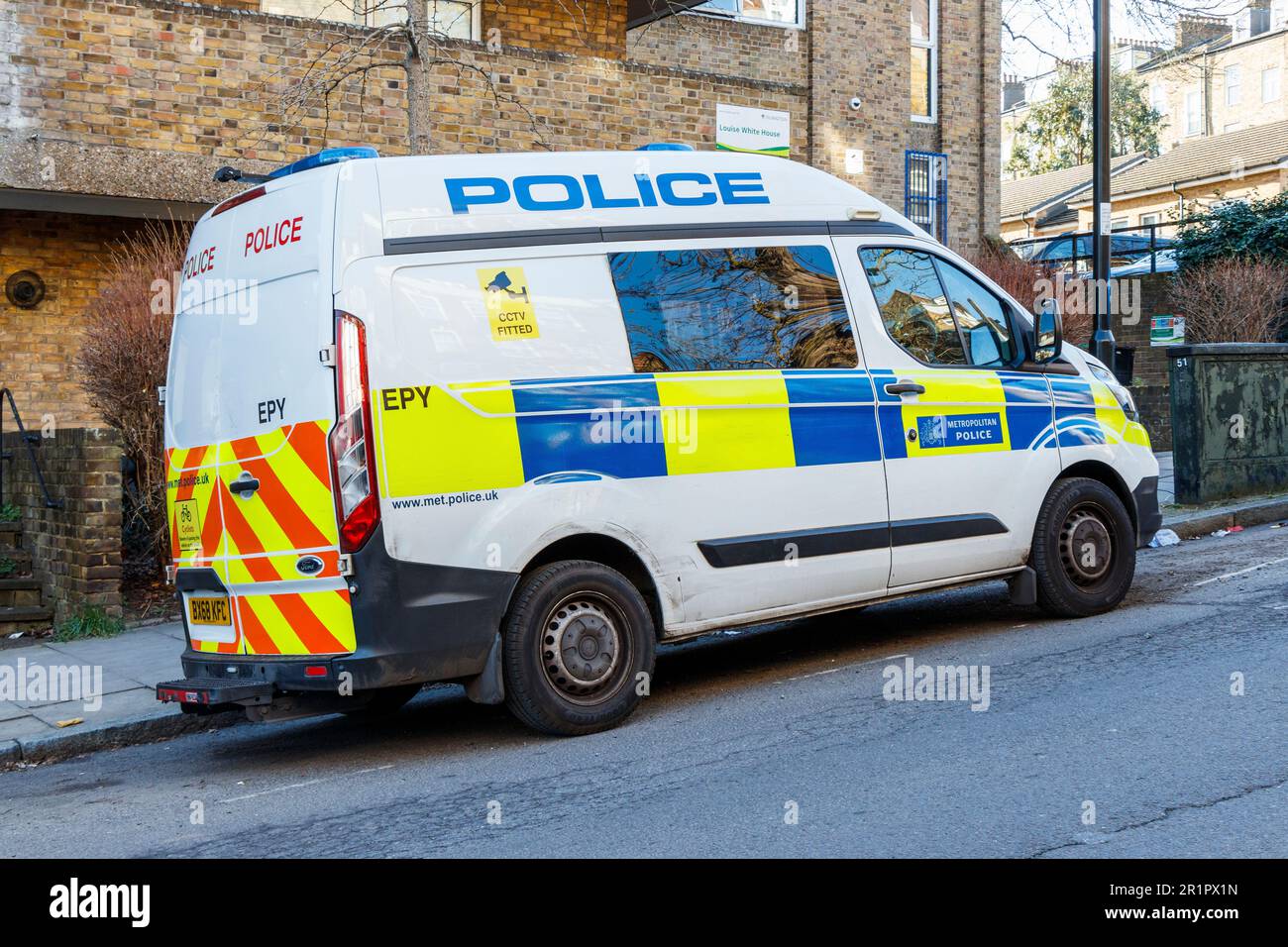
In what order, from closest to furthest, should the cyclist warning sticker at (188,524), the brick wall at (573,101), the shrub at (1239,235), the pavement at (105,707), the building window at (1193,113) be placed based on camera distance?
the cyclist warning sticker at (188,524)
the pavement at (105,707)
the brick wall at (573,101)
the shrub at (1239,235)
the building window at (1193,113)

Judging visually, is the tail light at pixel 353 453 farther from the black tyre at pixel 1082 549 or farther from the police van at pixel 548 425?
the black tyre at pixel 1082 549

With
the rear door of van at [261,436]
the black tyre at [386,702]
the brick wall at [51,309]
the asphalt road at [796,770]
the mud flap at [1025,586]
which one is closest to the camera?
the asphalt road at [796,770]

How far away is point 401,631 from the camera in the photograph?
591 centimetres

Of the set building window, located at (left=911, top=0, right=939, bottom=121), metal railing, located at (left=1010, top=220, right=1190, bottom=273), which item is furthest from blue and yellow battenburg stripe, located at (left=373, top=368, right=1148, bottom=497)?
metal railing, located at (left=1010, top=220, right=1190, bottom=273)

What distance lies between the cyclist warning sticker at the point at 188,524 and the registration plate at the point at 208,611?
10.1 inches

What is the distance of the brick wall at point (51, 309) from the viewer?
13922mm

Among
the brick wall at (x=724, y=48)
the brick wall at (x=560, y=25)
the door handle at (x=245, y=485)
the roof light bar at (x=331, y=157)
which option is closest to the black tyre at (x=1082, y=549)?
the roof light bar at (x=331, y=157)

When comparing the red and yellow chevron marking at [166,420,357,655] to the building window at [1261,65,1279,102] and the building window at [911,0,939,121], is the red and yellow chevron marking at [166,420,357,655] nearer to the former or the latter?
the building window at [911,0,939,121]

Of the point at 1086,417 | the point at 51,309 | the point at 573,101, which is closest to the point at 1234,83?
the point at 573,101

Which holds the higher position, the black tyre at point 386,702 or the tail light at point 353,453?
the tail light at point 353,453
